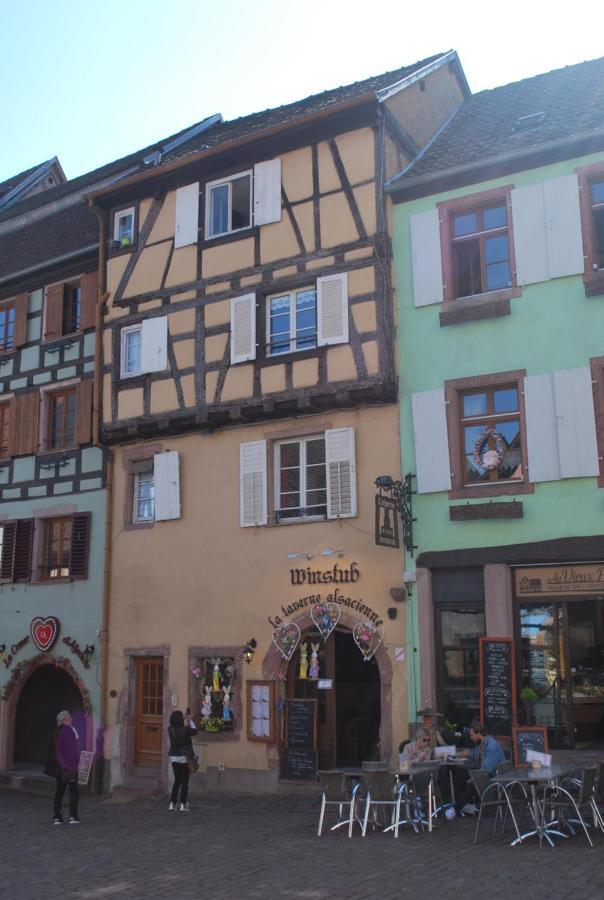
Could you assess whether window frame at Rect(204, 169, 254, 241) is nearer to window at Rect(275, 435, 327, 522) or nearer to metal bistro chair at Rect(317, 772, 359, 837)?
window at Rect(275, 435, 327, 522)

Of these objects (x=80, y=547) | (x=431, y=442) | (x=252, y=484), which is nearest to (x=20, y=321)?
(x=80, y=547)

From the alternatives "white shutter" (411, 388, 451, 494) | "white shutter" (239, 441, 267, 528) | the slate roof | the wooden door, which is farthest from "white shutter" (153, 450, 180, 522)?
the slate roof

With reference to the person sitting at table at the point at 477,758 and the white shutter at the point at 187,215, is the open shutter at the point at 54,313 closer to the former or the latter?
the white shutter at the point at 187,215

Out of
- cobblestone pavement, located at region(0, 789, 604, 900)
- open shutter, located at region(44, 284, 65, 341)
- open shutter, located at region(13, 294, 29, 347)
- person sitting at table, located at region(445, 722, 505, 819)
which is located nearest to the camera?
cobblestone pavement, located at region(0, 789, 604, 900)

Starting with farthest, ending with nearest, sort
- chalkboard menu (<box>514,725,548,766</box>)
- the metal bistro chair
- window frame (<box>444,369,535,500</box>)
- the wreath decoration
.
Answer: the wreath decoration < window frame (<box>444,369,535,500</box>) < chalkboard menu (<box>514,725,548,766</box>) < the metal bistro chair

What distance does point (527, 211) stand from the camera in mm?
14523

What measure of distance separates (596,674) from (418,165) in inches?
338

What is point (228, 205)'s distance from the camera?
17.7 m

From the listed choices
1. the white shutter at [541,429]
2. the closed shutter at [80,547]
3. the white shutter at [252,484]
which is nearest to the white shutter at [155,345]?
the white shutter at [252,484]

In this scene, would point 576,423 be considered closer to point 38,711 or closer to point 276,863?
point 276,863

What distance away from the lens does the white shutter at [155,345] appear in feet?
58.0

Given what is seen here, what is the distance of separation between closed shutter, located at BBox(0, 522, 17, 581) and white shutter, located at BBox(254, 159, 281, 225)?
8124mm

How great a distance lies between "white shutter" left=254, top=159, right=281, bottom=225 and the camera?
16.9 metres

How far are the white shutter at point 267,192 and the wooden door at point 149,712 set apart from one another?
26.0ft
